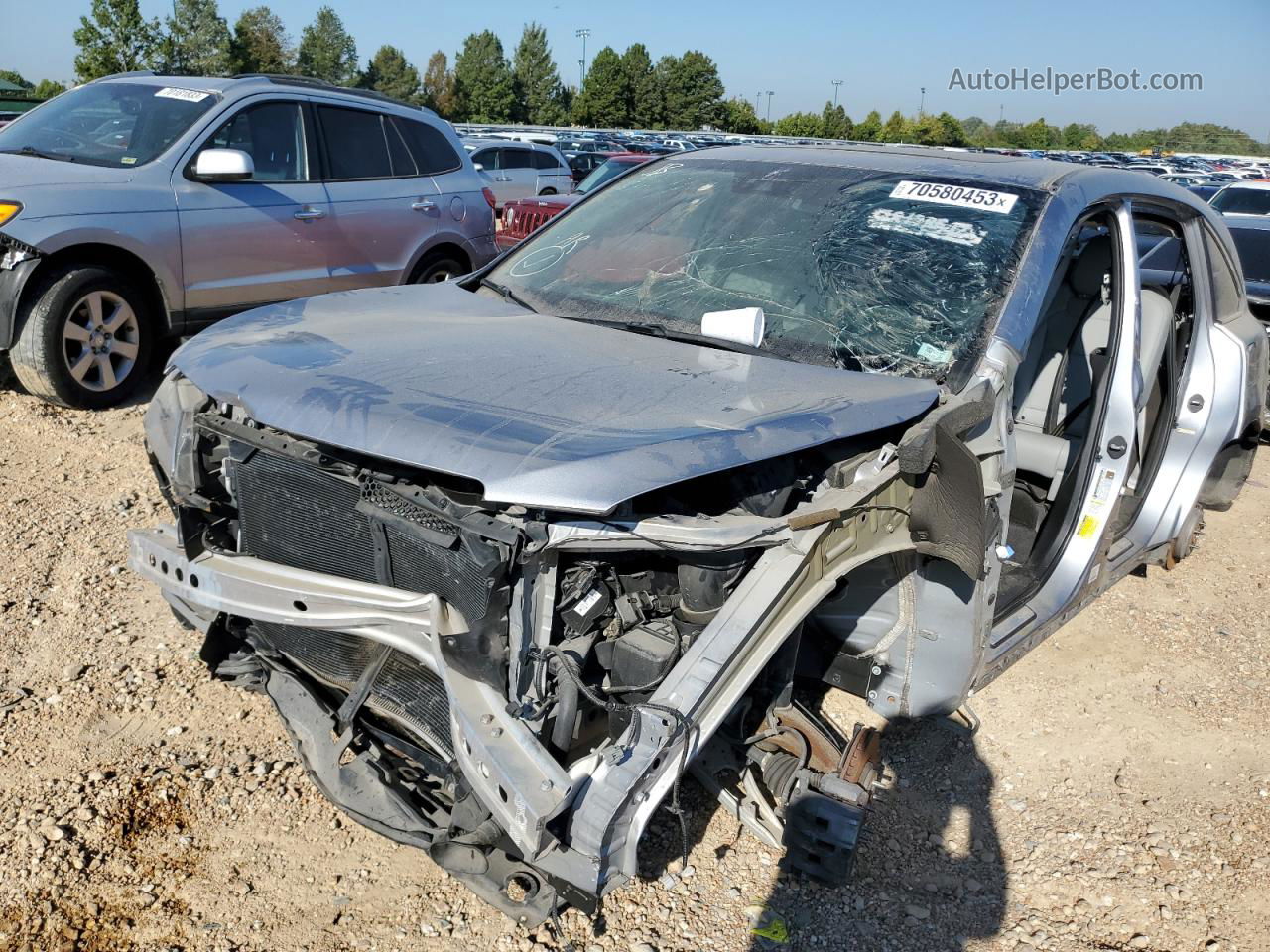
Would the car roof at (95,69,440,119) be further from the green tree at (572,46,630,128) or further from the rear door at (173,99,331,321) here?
the green tree at (572,46,630,128)

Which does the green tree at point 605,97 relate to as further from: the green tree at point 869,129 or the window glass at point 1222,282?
the window glass at point 1222,282

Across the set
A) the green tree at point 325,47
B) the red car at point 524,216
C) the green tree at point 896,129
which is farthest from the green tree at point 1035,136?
the red car at point 524,216

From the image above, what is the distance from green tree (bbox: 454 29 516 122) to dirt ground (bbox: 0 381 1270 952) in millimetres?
74529

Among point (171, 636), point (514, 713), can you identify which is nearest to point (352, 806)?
point (514, 713)

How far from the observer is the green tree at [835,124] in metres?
68.4

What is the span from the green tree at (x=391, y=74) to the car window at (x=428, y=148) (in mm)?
71242

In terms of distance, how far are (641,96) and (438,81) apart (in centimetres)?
1764

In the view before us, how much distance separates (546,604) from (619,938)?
36.7 inches

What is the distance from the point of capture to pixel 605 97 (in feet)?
239

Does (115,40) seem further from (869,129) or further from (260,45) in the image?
(869,129)

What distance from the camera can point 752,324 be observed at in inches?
122

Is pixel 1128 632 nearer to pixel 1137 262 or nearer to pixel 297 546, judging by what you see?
pixel 1137 262

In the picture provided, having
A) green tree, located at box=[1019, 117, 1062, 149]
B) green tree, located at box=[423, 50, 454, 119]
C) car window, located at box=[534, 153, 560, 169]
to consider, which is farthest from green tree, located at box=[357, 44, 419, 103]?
car window, located at box=[534, 153, 560, 169]

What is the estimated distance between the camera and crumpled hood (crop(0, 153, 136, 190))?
5680 mm
